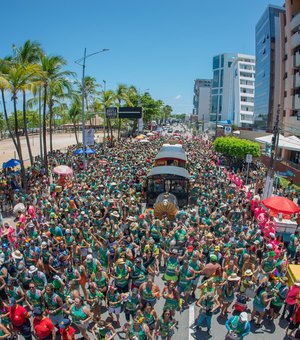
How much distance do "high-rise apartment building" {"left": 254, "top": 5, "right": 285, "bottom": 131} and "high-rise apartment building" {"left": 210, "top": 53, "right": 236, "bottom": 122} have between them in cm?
5624

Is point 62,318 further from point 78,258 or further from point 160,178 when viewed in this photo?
point 160,178

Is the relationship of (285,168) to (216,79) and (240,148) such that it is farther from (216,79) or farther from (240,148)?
(216,79)

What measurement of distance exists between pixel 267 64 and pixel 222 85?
72.6m

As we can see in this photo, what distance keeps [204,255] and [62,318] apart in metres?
4.69

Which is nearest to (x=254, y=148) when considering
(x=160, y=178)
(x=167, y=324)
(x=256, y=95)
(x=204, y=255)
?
(x=160, y=178)

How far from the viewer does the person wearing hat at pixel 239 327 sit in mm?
6227

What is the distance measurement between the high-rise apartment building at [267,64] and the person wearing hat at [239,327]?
48763 millimetres

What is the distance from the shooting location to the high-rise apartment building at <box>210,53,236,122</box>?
12381cm

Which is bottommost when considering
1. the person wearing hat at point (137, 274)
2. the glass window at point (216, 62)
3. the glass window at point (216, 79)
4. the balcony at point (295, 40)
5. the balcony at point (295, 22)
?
the person wearing hat at point (137, 274)

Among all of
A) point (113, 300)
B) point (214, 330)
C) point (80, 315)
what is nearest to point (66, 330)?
point (80, 315)

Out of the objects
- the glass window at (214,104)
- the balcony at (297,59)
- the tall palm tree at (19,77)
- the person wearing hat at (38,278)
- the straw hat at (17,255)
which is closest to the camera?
the person wearing hat at (38,278)

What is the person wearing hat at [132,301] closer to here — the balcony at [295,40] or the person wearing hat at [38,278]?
the person wearing hat at [38,278]

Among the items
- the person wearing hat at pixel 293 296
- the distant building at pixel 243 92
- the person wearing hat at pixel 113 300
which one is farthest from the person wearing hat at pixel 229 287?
the distant building at pixel 243 92

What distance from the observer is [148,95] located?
3071 inches
